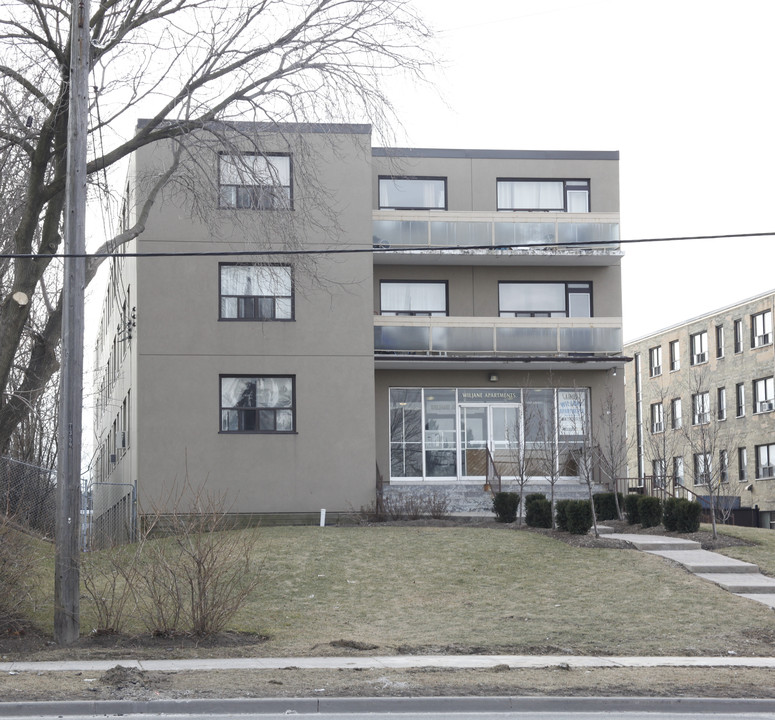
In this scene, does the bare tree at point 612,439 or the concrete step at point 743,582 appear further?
the bare tree at point 612,439

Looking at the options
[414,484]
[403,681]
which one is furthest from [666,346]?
[403,681]

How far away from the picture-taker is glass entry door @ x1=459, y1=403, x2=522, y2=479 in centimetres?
3058

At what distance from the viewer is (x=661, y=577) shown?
18.2 meters

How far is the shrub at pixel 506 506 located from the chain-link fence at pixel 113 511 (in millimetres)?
8908

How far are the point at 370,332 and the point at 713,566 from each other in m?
11.6

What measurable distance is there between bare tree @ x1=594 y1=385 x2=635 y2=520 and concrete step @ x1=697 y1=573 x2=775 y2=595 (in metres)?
7.18

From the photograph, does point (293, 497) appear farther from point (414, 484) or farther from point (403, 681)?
point (403, 681)

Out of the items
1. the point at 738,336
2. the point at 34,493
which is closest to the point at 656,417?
the point at 738,336

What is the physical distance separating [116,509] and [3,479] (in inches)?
402

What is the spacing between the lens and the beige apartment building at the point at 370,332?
26.9m

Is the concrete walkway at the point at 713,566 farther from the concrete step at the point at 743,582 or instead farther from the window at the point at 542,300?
the window at the point at 542,300

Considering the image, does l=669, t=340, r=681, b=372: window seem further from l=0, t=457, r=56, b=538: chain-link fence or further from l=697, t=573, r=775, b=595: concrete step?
l=0, t=457, r=56, b=538: chain-link fence

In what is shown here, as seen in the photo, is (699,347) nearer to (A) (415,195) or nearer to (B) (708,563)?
(A) (415,195)

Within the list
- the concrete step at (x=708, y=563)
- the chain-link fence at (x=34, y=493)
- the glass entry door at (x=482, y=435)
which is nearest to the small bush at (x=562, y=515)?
the concrete step at (x=708, y=563)
